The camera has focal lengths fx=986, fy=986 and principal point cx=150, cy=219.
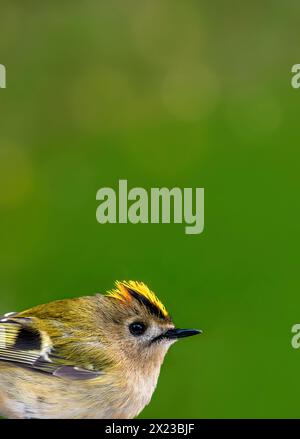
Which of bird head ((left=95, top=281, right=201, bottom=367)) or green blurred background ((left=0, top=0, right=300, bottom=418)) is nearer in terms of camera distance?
bird head ((left=95, top=281, right=201, bottom=367))

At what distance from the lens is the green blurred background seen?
7.73 feet

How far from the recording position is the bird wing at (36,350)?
1.65 metres

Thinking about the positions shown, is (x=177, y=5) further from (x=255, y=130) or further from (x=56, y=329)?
(x=56, y=329)

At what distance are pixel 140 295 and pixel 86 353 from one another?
0.44 feet

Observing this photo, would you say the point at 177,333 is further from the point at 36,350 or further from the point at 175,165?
the point at 175,165

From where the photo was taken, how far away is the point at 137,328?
173 centimetres

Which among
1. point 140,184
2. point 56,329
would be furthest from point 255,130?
point 56,329

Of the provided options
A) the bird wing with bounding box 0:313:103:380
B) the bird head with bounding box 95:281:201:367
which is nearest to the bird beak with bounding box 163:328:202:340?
the bird head with bounding box 95:281:201:367

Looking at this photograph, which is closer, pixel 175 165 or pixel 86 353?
pixel 86 353

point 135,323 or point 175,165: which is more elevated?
point 175,165

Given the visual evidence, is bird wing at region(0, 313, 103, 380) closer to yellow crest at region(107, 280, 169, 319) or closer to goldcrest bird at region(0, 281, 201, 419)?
goldcrest bird at region(0, 281, 201, 419)

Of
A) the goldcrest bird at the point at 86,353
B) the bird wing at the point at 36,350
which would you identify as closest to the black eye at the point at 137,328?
the goldcrest bird at the point at 86,353

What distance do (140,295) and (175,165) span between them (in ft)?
6.73

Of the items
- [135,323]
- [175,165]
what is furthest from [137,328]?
[175,165]
